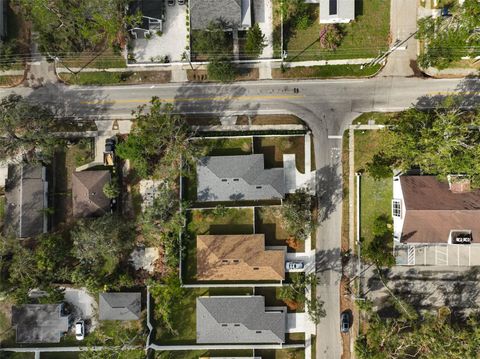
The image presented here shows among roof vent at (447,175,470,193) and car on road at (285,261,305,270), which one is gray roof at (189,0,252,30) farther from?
roof vent at (447,175,470,193)

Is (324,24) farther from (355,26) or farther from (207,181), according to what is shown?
(207,181)

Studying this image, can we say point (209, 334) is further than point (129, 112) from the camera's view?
No

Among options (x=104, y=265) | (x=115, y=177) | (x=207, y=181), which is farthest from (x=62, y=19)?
(x=104, y=265)

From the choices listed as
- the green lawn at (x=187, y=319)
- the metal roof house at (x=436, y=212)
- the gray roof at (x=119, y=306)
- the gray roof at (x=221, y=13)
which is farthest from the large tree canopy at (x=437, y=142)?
the gray roof at (x=119, y=306)

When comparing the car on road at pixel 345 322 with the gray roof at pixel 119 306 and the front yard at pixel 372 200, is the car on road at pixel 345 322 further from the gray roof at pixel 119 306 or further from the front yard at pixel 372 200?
the gray roof at pixel 119 306

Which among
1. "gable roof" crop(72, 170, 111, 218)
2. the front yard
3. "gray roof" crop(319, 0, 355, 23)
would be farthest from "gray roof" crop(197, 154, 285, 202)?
"gray roof" crop(319, 0, 355, 23)

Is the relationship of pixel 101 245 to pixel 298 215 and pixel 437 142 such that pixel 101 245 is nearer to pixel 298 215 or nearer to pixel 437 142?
pixel 298 215
